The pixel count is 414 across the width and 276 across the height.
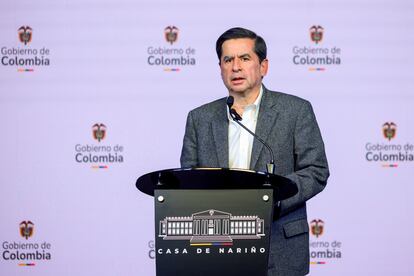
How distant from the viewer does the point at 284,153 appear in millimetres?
3289

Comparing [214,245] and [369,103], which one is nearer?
[214,245]

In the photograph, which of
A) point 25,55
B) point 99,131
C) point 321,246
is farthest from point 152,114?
point 321,246

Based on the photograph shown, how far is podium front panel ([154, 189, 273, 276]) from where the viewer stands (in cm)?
256

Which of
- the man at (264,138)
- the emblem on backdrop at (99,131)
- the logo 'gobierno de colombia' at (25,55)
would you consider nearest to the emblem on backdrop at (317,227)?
the emblem on backdrop at (99,131)

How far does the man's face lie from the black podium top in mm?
869

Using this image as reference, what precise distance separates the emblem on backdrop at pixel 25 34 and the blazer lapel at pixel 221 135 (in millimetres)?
2220

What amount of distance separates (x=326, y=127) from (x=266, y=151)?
6.25 ft

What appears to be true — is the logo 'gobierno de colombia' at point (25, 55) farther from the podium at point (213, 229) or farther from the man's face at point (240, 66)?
the podium at point (213, 229)

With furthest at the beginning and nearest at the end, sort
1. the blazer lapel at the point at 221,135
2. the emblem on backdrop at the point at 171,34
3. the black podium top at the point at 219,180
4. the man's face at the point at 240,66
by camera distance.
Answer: the emblem on backdrop at the point at 171,34 → the man's face at the point at 240,66 → the blazer lapel at the point at 221,135 → the black podium top at the point at 219,180

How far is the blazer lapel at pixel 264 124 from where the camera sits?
3242mm

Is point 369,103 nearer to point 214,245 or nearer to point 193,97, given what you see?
point 193,97

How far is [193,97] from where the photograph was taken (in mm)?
5086

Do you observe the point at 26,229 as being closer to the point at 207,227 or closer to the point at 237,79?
the point at 237,79

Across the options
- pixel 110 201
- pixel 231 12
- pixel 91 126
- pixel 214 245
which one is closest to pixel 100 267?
pixel 110 201
